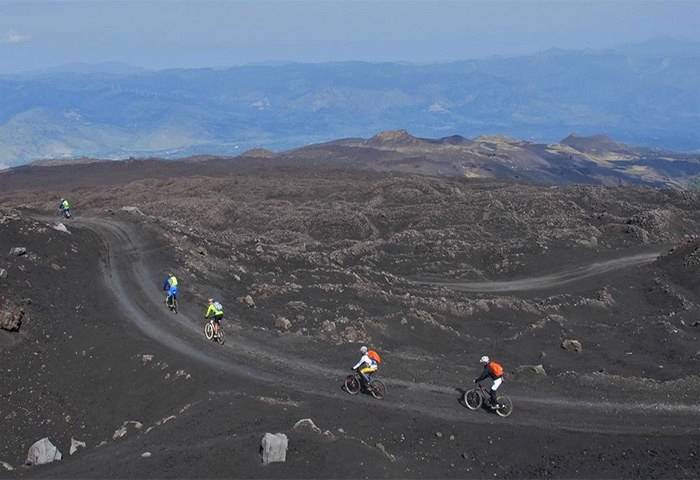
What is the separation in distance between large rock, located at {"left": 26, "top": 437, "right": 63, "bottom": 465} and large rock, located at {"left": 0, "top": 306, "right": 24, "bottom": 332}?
347 inches

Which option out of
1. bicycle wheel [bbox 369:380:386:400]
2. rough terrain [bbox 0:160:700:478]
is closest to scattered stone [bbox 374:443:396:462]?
rough terrain [bbox 0:160:700:478]

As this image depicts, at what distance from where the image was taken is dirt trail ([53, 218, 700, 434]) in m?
20.9

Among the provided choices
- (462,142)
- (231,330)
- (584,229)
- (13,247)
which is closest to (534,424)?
(231,330)

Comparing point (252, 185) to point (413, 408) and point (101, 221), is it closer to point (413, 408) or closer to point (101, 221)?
point (101, 221)

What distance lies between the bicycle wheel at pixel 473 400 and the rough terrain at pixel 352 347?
336 millimetres

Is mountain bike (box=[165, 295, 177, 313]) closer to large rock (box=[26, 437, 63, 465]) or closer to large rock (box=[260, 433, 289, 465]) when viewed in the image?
large rock (box=[26, 437, 63, 465])

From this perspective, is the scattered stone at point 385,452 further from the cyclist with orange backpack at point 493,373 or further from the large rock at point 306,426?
the cyclist with orange backpack at point 493,373

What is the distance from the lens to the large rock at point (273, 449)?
56.4 feet

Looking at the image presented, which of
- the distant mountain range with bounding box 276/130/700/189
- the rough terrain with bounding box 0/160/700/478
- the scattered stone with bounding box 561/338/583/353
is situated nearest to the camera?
the rough terrain with bounding box 0/160/700/478

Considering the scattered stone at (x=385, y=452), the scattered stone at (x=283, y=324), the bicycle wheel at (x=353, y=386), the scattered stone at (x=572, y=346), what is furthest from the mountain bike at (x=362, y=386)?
the scattered stone at (x=572, y=346)

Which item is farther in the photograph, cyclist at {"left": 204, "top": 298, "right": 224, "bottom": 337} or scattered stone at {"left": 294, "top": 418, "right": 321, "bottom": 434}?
cyclist at {"left": 204, "top": 298, "right": 224, "bottom": 337}

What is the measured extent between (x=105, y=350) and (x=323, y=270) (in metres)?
17.5

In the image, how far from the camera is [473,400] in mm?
21516

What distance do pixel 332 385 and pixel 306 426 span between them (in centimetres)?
460
